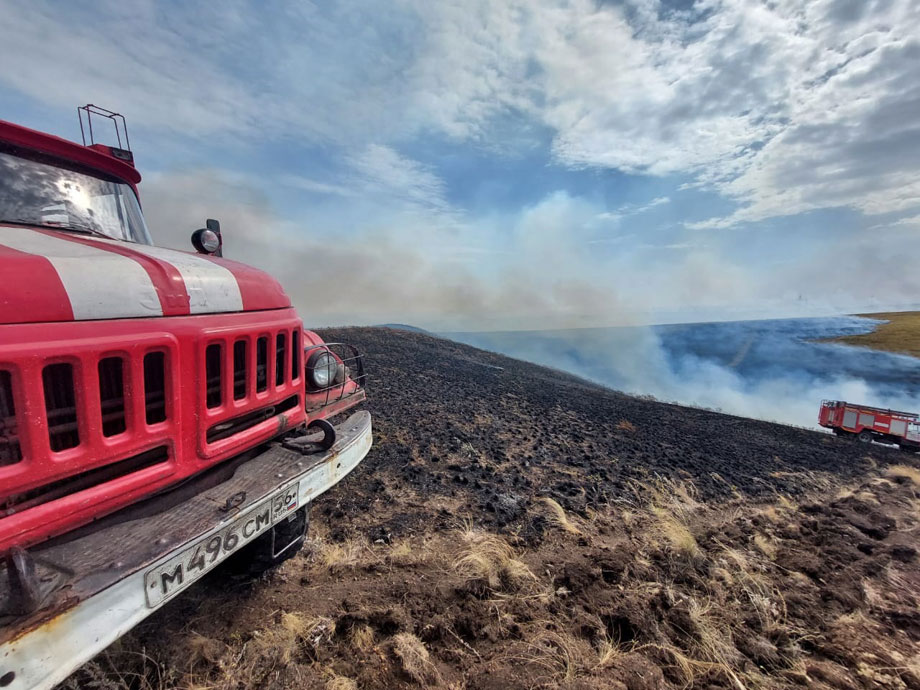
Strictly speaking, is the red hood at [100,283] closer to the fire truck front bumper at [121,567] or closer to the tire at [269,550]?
the fire truck front bumper at [121,567]

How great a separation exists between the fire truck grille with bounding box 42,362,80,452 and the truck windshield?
1.70 metres

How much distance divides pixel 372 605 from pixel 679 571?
2989 mm

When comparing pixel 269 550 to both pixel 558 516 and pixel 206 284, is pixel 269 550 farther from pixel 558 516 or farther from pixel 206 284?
pixel 558 516

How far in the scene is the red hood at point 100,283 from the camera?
1665 mm

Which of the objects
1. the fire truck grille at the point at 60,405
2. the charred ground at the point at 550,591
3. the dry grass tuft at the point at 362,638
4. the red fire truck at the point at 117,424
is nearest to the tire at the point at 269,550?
the red fire truck at the point at 117,424

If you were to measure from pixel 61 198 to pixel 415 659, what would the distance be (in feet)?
14.1

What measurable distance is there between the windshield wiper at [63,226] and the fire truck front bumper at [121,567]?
217 cm

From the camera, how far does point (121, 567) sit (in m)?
1.70

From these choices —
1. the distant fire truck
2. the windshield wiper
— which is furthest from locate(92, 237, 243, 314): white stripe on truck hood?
the distant fire truck

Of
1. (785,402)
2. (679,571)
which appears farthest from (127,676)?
(785,402)

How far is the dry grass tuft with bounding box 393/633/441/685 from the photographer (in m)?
2.50

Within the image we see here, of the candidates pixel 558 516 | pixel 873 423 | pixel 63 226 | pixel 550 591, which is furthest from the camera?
pixel 873 423

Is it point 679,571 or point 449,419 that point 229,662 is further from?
Result: point 449,419

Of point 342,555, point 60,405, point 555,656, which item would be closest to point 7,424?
point 60,405
